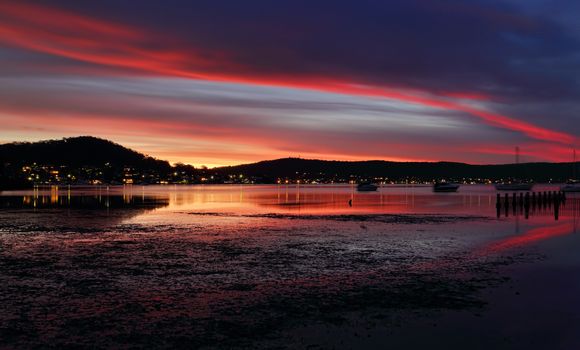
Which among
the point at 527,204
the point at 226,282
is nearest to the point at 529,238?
the point at 226,282

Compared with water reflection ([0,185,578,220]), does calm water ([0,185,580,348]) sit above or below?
above

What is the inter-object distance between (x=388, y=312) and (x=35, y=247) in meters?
17.7

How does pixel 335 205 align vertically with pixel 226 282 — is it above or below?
below

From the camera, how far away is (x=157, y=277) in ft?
54.4

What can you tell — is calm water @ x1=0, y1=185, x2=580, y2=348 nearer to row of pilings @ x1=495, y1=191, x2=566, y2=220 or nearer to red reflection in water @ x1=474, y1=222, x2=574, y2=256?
red reflection in water @ x1=474, y1=222, x2=574, y2=256

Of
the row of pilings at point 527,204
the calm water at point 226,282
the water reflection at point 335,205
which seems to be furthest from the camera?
the water reflection at point 335,205

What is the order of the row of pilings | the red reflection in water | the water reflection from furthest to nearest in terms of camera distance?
the water reflection, the row of pilings, the red reflection in water

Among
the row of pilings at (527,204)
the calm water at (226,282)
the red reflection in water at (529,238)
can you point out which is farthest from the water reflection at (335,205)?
the calm water at (226,282)

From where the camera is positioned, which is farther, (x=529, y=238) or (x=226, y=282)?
(x=529, y=238)

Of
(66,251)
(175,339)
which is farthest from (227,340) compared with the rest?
(66,251)

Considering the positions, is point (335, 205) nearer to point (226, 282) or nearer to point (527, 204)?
point (527, 204)

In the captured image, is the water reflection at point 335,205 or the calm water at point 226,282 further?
the water reflection at point 335,205

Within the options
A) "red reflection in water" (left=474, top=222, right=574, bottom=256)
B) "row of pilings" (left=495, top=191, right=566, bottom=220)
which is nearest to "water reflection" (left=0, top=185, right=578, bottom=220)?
"row of pilings" (left=495, top=191, right=566, bottom=220)

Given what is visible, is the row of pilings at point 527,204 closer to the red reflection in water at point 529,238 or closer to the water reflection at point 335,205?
the water reflection at point 335,205
